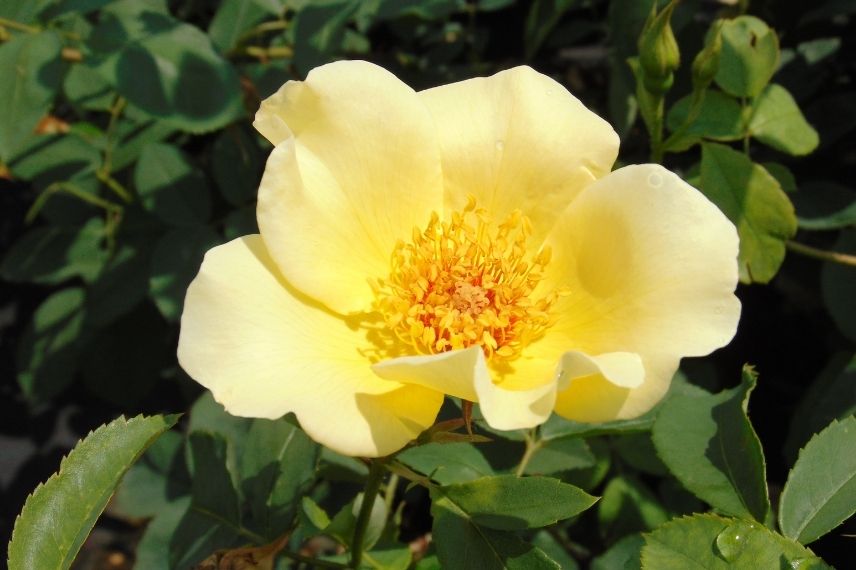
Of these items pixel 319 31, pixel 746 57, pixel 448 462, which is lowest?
pixel 448 462

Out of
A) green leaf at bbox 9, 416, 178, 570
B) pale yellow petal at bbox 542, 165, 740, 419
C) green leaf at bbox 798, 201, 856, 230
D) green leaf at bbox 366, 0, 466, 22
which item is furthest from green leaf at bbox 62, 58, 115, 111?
green leaf at bbox 798, 201, 856, 230

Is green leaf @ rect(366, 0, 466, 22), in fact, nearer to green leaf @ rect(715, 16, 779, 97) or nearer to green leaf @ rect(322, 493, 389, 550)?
green leaf @ rect(715, 16, 779, 97)

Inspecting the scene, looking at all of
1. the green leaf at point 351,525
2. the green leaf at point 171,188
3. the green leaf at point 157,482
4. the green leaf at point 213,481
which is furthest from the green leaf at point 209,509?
the green leaf at point 171,188

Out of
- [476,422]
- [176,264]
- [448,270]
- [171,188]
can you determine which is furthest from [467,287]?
[171,188]

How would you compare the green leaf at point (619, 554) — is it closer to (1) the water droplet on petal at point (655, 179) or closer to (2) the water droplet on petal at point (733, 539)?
(2) the water droplet on petal at point (733, 539)

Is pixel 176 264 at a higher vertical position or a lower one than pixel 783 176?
lower

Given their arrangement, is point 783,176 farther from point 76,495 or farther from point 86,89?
point 86,89
